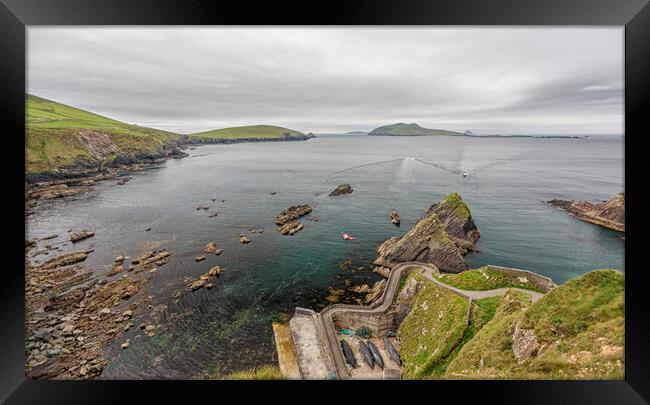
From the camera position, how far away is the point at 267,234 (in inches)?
1046

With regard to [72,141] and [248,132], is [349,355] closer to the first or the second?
[72,141]

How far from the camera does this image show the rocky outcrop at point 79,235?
22969 mm

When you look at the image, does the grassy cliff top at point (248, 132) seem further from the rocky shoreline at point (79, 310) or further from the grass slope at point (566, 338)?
the grass slope at point (566, 338)

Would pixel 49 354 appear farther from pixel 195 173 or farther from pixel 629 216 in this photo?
pixel 195 173

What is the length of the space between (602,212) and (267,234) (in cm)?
3580

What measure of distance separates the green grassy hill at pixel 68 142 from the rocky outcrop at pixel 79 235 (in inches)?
465

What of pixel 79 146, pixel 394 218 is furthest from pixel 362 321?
pixel 79 146

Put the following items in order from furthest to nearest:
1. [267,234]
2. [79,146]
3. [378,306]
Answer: [79,146], [267,234], [378,306]

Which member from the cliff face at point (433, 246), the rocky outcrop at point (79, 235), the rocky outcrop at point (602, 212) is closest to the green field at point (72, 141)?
the rocky outcrop at point (79, 235)

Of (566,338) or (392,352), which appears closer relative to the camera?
(566,338)

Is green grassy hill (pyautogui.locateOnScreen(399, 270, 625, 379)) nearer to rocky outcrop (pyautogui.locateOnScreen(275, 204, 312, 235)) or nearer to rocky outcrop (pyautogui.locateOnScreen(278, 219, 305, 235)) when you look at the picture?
rocky outcrop (pyautogui.locateOnScreen(278, 219, 305, 235))

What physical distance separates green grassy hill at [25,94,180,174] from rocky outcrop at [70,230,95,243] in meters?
11.8

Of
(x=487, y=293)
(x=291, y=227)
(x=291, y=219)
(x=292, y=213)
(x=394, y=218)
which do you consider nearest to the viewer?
(x=487, y=293)

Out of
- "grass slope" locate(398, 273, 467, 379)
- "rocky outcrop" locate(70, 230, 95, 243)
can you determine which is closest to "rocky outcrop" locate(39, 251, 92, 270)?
"rocky outcrop" locate(70, 230, 95, 243)
